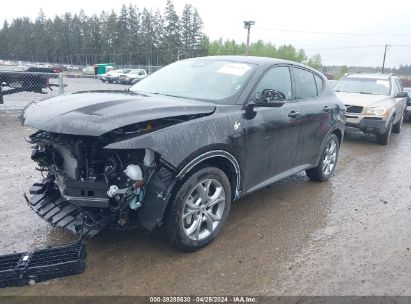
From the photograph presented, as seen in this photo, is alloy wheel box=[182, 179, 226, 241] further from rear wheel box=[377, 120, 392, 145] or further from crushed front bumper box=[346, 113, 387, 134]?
rear wheel box=[377, 120, 392, 145]

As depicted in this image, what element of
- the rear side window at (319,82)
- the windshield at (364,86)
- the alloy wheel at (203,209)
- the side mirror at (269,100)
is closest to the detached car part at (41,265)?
the alloy wheel at (203,209)

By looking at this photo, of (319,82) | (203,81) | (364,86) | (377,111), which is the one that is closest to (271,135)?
(203,81)

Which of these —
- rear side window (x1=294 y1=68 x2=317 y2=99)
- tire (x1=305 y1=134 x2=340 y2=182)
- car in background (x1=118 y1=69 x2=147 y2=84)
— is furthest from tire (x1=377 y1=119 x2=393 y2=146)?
car in background (x1=118 y1=69 x2=147 y2=84)

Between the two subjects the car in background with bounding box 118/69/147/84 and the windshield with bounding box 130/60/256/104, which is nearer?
the windshield with bounding box 130/60/256/104

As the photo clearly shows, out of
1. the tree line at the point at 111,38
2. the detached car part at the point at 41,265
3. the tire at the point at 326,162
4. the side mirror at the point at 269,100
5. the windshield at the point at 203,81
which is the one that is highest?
the tree line at the point at 111,38

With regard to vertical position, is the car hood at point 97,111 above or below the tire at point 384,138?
above

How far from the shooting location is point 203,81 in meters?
4.30

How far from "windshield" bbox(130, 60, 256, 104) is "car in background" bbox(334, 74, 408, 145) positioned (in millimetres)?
6292

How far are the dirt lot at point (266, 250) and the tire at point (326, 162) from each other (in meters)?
0.27

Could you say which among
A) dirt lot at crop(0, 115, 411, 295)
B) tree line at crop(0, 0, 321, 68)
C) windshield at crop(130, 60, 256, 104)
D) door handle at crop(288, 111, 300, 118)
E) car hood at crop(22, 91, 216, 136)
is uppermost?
tree line at crop(0, 0, 321, 68)

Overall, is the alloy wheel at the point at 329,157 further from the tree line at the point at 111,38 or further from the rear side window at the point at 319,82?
the tree line at the point at 111,38

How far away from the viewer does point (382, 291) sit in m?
3.21

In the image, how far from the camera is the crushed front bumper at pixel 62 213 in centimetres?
313

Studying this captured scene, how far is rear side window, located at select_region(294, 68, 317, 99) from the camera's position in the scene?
5023 mm
